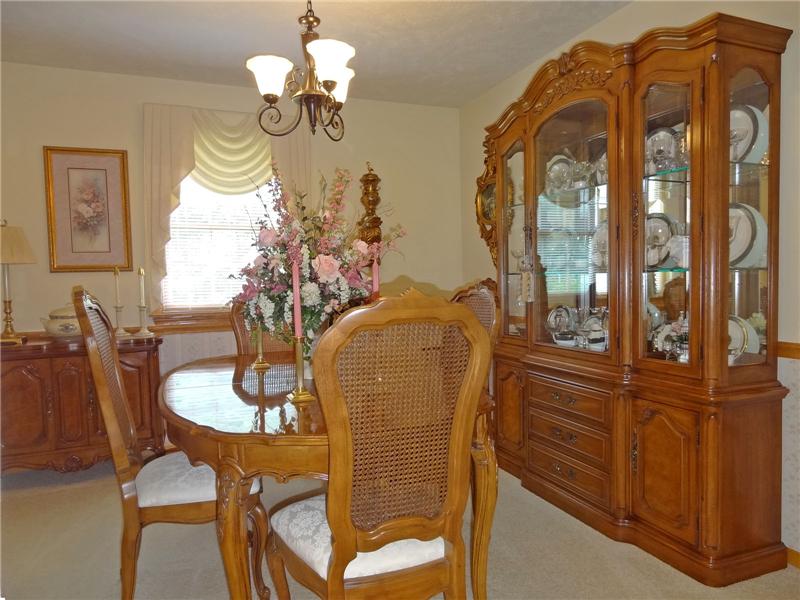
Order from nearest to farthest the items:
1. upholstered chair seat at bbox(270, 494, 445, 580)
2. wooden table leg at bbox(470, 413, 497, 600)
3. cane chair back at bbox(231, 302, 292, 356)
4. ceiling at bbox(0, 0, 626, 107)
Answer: upholstered chair seat at bbox(270, 494, 445, 580) < wooden table leg at bbox(470, 413, 497, 600) < ceiling at bbox(0, 0, 626, 107) < cane chair back at bbox(231, 302, 292, 356)

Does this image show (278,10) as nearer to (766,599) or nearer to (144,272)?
(144,272)

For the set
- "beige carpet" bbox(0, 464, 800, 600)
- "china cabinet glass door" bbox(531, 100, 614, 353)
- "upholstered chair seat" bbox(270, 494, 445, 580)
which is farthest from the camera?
"china cabinet glass door" bbox(531, 100, 614, 353)

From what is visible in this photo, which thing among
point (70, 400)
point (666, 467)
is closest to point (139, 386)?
point (70, 400)

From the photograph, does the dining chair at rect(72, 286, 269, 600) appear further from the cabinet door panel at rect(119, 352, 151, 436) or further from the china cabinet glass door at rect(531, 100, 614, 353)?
the china cabinet glass door at rect(531, 100, 614, 353)

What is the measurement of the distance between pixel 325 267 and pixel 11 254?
2.43m

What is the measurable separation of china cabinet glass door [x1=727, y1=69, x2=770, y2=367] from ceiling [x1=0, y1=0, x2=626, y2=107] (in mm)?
1124

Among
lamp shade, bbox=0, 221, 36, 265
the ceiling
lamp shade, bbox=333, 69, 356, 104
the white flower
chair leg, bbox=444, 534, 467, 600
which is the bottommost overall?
chair leg, bbox=444, 534, 467, 600

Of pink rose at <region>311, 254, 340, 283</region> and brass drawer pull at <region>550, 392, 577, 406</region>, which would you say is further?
brass drawer pull at <region>550, 392, 577, 406</region>

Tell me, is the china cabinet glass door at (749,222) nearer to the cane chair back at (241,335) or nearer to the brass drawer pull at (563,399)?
the brass drawer pull at (563,399)

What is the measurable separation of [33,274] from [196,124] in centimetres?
146

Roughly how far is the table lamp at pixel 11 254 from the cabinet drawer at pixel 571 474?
3.02 m

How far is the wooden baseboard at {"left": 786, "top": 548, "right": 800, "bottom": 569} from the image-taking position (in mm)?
2211

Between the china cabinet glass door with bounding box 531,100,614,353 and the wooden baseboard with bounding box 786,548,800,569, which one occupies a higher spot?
the china cabinet glass door with bounding box 531,100,614,353

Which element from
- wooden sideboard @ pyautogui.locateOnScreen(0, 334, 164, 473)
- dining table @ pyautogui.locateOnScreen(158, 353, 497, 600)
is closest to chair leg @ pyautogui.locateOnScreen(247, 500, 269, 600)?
dining table @ pyautogui.locateOnScreen(158, 353, 497, 600)
